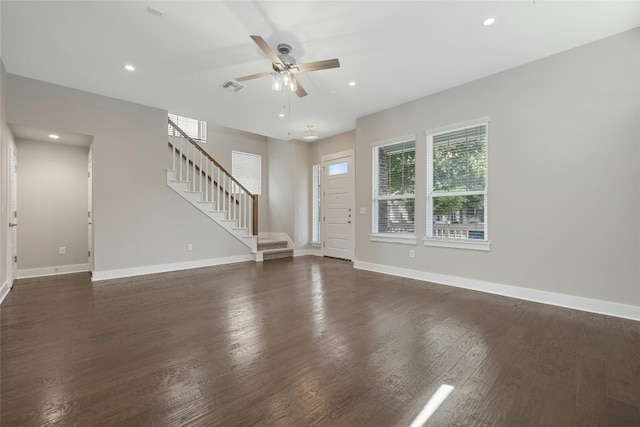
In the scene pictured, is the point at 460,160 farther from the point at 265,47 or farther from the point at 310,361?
the point at 310,361

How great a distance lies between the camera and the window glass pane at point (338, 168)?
655cm

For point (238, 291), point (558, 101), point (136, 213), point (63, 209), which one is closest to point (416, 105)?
point (558, 101)

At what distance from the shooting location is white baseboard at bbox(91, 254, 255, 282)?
4477 mm

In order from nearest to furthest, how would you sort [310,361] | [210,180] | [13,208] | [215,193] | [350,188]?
[310,361] < [13,208] < [210,180] < [215,193] < [350,188]

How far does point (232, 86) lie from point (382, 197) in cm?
323

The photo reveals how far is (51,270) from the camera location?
489 centimetres

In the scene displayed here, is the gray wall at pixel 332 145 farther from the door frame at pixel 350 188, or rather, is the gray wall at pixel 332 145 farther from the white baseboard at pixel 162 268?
the white baseboard at pixel 162 268

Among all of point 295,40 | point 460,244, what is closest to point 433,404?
point 460,244

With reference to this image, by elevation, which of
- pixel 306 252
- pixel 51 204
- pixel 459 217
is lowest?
pixel 306 252

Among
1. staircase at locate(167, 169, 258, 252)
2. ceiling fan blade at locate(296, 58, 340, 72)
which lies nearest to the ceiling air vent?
ceiling fan blade at locate(296, 58, 340, 72)

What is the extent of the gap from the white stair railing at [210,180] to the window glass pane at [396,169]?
3.05 meters

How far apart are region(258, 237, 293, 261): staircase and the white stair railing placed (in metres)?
0.44

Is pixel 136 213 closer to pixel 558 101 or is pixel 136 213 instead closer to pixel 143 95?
pixel 143 95

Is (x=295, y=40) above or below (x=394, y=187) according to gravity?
above
